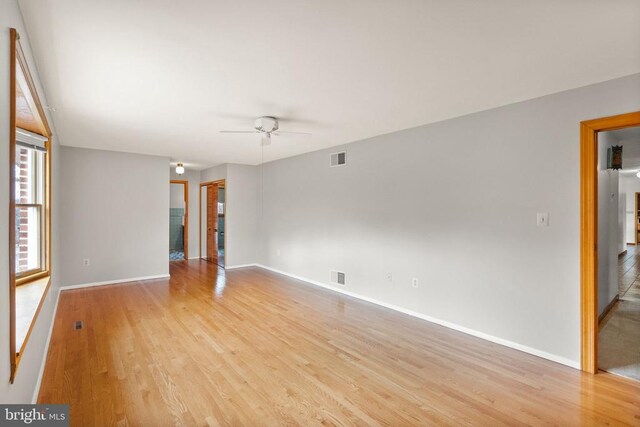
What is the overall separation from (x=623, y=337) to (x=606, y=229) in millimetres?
1452

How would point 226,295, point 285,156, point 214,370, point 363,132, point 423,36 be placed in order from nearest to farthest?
point 423,36
point 214,370
point 363,132
point 226,295
point 285,156

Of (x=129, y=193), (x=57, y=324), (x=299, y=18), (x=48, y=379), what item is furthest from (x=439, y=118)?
(x=129, y=193)

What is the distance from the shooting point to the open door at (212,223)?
770 cm

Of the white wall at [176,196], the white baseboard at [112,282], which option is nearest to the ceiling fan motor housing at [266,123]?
the white baseboard at [112,282]

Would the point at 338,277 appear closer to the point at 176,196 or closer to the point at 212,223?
the point at 212,223

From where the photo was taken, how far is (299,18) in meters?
1.75

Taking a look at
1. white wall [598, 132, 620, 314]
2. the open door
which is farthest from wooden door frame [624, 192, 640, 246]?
the open door

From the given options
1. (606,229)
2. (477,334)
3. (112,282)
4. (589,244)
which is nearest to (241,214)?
(112,282)

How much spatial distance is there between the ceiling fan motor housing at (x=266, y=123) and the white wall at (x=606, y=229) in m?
3.84

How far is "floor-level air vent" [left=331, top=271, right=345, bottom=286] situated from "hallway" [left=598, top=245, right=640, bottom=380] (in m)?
3.15

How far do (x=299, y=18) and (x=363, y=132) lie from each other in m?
2.62

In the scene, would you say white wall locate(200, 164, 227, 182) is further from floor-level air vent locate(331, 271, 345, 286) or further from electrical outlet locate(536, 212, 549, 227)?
electrical outlet locate(536, 212, 549, 227)

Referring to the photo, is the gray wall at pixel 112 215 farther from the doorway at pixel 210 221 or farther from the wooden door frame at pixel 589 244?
the wooden door frame at pixel 589 244

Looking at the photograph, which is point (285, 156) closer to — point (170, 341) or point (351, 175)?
point (351, 175)
